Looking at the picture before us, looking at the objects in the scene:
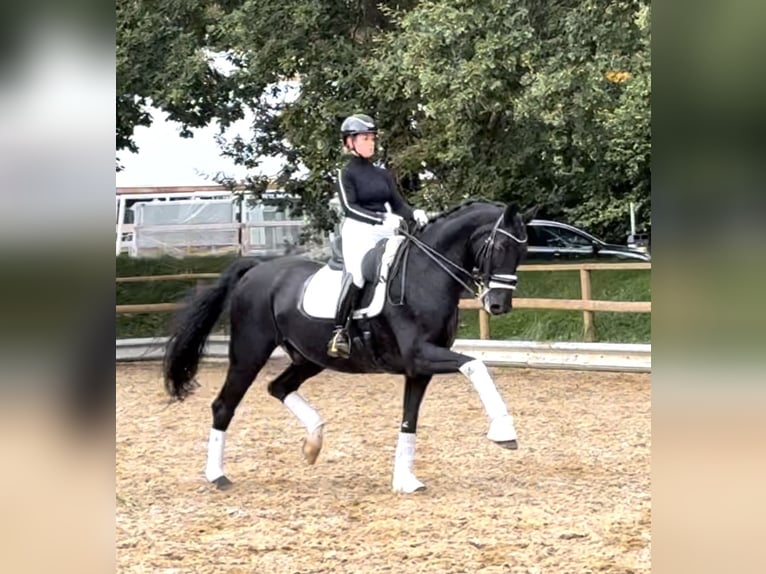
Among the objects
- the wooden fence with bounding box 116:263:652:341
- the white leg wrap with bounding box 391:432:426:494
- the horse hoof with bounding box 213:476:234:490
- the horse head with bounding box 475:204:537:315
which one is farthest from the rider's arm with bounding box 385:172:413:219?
the wooden fence with bounding box 116:263:652:341

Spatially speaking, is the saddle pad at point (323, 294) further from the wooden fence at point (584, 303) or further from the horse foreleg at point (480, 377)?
the wooden fence at point (584, 303)

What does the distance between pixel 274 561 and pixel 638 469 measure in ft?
6.00

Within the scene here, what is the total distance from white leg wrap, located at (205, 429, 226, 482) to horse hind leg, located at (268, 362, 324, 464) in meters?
0.30

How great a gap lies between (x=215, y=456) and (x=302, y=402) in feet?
1.46

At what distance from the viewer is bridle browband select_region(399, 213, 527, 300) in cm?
338

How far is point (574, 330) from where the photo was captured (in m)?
5.80

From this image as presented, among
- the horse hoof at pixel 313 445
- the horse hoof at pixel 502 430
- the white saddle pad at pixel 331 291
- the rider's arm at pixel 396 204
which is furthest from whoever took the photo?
the horse hoof at pixel 313 445

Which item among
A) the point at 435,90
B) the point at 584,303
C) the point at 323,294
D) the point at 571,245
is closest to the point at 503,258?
the point at 323,294

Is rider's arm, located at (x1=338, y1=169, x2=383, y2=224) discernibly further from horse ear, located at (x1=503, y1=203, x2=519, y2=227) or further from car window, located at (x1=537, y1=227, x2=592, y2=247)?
car window, located at (x1=537, y1=227, x2=592, y2=247)

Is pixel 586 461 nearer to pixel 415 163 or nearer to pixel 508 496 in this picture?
pixel 508 496

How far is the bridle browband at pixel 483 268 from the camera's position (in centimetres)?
338

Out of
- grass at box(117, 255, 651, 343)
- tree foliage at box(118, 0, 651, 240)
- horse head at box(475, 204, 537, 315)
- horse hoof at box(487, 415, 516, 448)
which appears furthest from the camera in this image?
tree foliage at box(118, 0, 651, 240)

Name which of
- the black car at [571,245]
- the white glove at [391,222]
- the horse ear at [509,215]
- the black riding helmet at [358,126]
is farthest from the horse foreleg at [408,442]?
the black car at [571,245]
